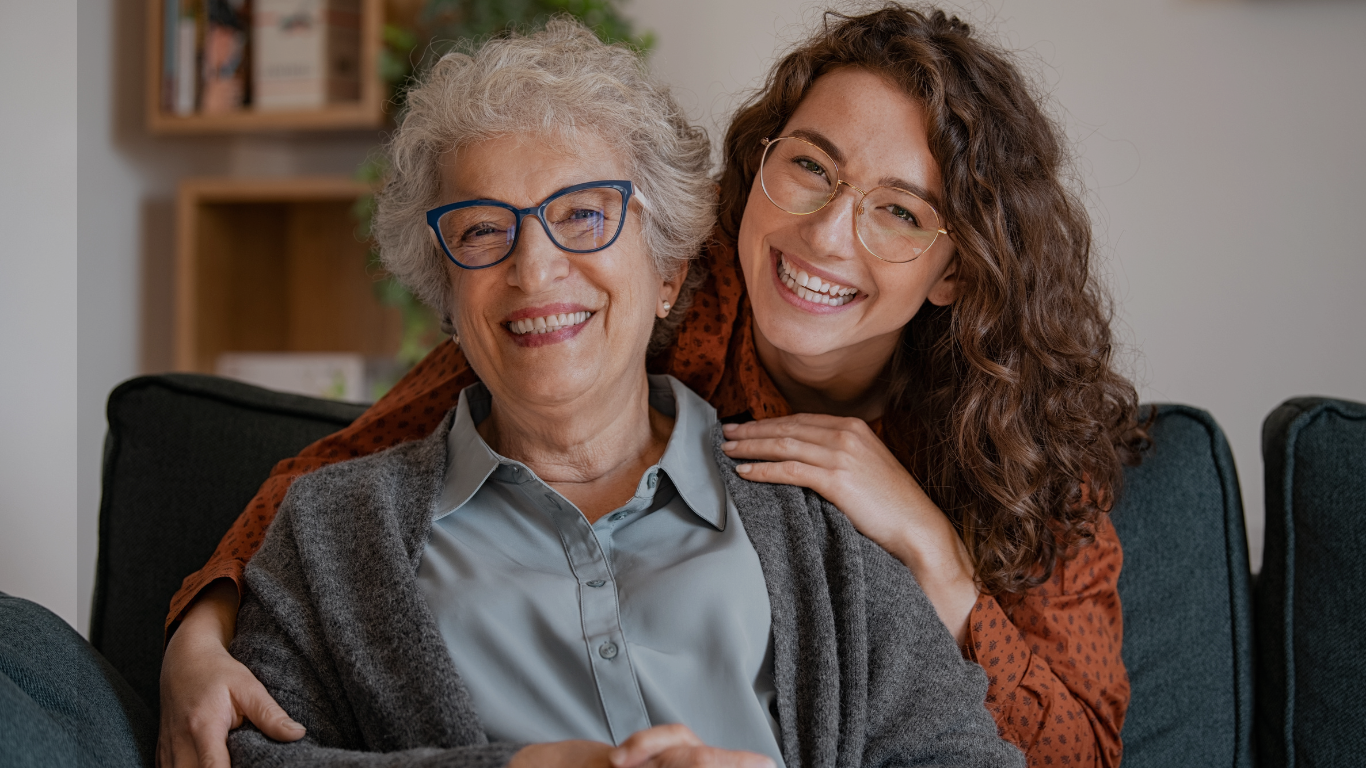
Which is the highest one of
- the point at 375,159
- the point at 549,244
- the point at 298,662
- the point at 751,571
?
the point at 375,159

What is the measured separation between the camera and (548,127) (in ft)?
4.31

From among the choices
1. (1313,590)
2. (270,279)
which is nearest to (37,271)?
(1313,590)

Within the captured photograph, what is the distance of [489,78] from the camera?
4.36ft

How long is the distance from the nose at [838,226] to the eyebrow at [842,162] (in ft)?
0.12

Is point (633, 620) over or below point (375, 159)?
below

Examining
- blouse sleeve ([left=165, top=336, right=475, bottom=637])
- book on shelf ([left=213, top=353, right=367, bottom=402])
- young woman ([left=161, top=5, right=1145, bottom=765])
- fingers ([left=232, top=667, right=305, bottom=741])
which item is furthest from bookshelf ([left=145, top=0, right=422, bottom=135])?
fingers ([left=232, top=667, right=305, bottom=741])

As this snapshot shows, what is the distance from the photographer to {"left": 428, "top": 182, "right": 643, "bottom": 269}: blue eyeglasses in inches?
51.1

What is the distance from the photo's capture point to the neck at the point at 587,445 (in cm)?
138

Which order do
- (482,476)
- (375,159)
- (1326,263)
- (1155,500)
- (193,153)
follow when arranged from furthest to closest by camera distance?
(193,153) → (375,159) → (1326,263) → (1155,500) → (482,476)

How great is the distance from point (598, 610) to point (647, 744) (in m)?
0.25

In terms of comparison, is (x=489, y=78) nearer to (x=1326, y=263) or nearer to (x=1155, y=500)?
(x=1155, y=500)

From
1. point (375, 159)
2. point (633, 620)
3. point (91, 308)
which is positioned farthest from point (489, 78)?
point (91, 308)

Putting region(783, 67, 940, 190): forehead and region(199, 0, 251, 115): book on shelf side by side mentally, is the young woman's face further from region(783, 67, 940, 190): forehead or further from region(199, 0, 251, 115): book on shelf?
region(199, 0, 251, 115): book on shelf

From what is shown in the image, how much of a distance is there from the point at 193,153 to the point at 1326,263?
3.26m
